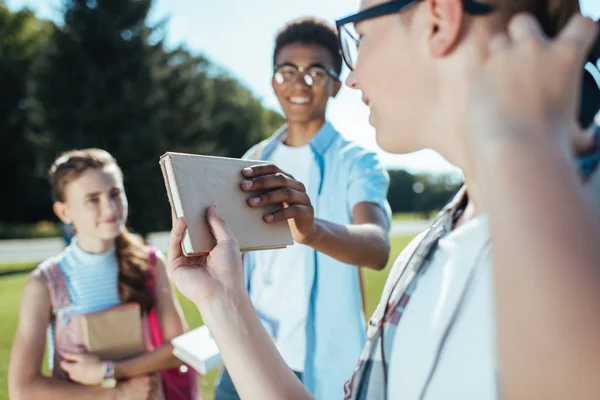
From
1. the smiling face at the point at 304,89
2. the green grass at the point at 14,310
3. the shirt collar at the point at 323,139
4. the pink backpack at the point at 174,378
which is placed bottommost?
the green grass at the point at 14,310

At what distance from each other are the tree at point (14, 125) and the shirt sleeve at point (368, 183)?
2834 cm

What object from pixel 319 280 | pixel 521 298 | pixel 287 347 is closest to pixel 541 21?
pixel 521 298

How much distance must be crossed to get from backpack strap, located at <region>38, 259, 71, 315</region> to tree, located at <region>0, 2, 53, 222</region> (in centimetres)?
2748

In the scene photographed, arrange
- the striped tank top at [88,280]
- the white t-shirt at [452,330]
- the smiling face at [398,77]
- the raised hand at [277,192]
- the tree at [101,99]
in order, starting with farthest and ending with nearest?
the tree at [101,99]
the striped tank top at [88,280]
the raised hand at [277,192]
the smiling face at [398,77]
the white t-shirt at [452,330]

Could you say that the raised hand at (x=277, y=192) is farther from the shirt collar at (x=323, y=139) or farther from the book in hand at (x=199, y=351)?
the shirt collar at (x=323, y=139)

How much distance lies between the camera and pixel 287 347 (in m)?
2.46

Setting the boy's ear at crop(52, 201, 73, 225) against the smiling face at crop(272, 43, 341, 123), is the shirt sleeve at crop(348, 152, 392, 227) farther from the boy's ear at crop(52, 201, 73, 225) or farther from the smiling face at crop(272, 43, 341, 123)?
the boy's ear at crop(52, 201, 73, 225)

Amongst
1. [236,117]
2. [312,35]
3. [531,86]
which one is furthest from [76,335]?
[236,117]

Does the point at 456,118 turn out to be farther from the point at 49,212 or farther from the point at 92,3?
the point at 49,212

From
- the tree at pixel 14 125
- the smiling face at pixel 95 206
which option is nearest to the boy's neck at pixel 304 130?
the smiling face at pixel 95 206

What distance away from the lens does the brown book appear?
2.44m

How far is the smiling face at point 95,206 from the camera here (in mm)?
2908

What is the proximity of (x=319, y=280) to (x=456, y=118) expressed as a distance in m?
1.75

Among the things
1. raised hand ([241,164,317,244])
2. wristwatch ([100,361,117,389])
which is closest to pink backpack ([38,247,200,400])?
wristwatch ([100,361,117,389])
